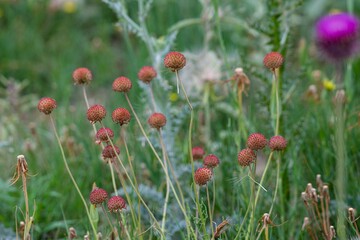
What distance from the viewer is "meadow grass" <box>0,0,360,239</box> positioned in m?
1.93

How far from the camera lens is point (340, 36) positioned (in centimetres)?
273

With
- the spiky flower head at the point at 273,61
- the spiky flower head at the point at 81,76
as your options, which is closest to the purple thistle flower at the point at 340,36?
the spiky flower head at the point at 273,61

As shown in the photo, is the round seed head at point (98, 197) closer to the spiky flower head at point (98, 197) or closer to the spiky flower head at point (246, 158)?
the spiky flower head at point (98, 197)

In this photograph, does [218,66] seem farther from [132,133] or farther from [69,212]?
[69,212]

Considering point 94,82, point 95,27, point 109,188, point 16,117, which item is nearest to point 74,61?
point 94,82

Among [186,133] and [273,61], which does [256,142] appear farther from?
[186,133]

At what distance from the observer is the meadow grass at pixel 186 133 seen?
1934mm

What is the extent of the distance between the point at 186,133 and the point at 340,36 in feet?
Result: 2.46

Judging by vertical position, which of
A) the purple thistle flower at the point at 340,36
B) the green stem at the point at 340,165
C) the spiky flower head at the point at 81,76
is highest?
the purple thistle flower at the point at 340,36

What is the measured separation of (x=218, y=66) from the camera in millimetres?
2803

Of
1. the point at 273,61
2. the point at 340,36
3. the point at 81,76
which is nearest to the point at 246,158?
the point at 273,61

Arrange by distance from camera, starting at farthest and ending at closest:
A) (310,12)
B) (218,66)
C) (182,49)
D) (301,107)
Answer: (310,12)
(182,49)
(218,66)
(301,107)

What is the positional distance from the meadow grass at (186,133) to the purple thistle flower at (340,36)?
89 millimetres

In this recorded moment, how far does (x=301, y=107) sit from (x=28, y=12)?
2.22 metres
